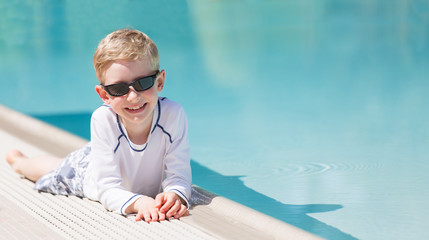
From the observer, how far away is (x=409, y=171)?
12.2 feet

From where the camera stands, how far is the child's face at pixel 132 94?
246cm

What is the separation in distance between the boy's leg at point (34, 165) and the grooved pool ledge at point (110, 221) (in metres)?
0.07

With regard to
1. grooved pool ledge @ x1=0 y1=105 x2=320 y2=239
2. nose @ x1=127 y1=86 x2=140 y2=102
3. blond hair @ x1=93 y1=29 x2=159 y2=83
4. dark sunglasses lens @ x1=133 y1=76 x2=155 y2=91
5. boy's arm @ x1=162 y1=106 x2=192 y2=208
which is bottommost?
grooved pool ledge @ x1=0 y1=105 x2=320 y2=239

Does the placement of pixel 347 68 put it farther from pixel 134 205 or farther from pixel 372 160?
pixel 134 205

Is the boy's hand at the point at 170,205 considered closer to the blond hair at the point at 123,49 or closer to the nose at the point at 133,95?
the nose at the point at 133,95

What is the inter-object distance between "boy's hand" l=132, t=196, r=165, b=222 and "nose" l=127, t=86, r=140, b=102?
15.1 inches

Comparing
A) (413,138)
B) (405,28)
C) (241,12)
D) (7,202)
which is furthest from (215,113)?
(241,12)

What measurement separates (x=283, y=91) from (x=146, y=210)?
12.9ft

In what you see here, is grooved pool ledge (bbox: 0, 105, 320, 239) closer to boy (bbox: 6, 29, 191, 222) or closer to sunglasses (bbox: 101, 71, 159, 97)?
boy (bbox: 6, 29, 191, 222)

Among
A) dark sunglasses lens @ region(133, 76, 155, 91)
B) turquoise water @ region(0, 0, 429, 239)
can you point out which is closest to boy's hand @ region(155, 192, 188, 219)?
dark sunglasses lens @ region(133, 76, 155, 91)

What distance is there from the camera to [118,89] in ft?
8.07

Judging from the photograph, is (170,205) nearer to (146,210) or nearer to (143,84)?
(146,210)

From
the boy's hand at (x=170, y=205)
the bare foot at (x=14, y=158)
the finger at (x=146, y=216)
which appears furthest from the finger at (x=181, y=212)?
the bare foot at (x=14, y=158)

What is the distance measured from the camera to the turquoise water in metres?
3.36
